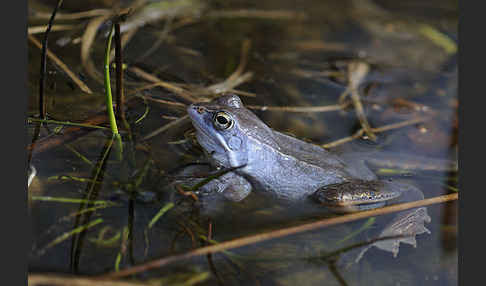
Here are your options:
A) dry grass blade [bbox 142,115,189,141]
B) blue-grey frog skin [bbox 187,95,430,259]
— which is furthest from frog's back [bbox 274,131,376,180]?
dry grass blade [bbox 142,115,189,141]

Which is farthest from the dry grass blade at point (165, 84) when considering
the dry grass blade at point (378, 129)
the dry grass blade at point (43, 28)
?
the dry grass blade at point (378, 129)

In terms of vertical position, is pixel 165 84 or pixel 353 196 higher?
pixel 165 84

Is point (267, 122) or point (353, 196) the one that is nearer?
point (353, 196)

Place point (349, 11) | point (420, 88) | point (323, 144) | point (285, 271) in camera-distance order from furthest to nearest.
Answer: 1. point (349, 11)
2. point (420, 88)
3. point (323, 144)
4. point (285, 271)

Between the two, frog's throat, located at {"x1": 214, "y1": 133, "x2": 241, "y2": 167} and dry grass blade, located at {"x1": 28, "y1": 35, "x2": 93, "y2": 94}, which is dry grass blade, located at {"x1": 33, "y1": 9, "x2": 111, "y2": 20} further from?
frog's throat, located at {"x1": 214, "y1": 133, "x2": 241, "y2": 167}

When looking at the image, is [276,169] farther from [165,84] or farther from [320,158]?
[165,84]

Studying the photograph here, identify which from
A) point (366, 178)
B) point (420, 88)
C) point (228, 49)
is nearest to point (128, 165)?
point (366, 178)

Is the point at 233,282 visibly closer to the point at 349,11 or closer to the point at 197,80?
the point at 197,80

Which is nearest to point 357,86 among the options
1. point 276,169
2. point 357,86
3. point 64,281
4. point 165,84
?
point 357,86
